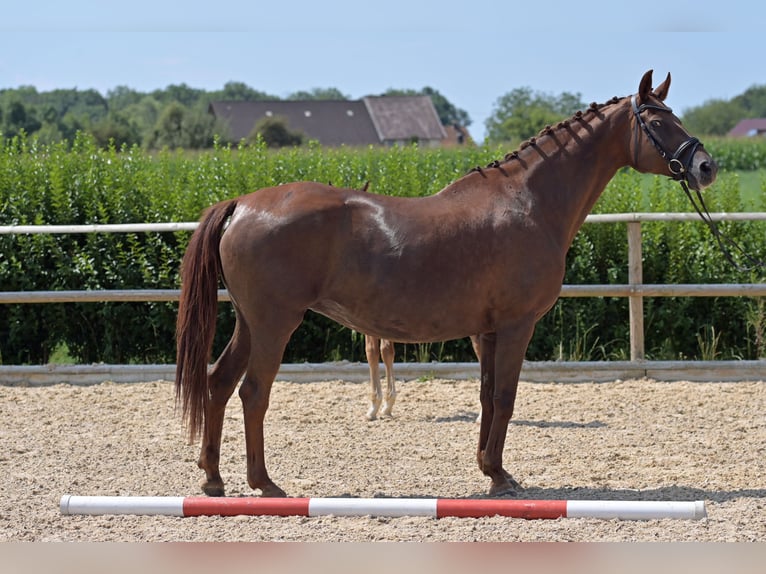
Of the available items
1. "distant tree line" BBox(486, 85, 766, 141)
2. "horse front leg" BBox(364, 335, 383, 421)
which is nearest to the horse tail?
"horse front leg" BBox(364, 335, 383, 421)

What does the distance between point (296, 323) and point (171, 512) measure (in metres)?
1.17

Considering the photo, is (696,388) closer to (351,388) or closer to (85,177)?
(351,388)

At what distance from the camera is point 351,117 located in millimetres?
73312

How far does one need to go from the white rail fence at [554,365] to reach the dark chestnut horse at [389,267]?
301cm

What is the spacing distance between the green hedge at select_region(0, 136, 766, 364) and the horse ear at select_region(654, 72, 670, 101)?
3.85 m

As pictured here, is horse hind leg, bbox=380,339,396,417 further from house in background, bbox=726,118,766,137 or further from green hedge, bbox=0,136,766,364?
house in background, bbox=726,118,766,137

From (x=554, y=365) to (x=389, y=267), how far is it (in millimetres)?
3738

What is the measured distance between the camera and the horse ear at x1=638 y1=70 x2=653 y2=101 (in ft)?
16.0

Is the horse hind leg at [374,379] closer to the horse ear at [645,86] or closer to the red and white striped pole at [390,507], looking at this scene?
the red and white striped pole at [390,507]

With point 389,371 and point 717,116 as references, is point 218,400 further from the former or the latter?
point 717,116

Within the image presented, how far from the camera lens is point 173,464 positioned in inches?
221

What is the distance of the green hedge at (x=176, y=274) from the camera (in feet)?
29.4

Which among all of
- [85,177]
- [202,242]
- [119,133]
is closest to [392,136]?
[119,133]

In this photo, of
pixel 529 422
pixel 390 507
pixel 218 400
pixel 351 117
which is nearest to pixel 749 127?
pixel 351 117
